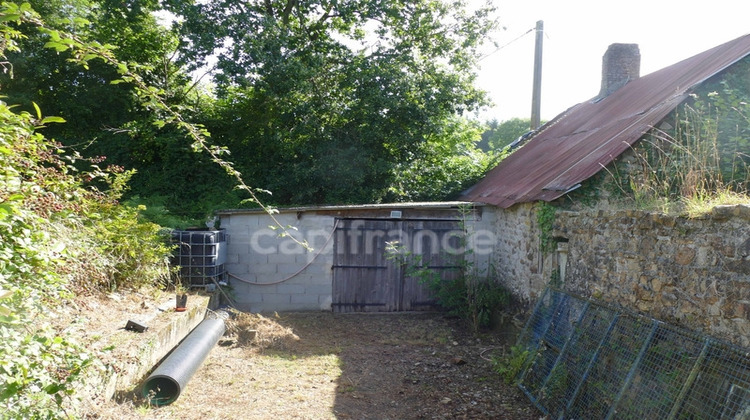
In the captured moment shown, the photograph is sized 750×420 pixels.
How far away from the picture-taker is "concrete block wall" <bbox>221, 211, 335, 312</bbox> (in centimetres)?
962

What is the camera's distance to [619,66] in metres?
11.9

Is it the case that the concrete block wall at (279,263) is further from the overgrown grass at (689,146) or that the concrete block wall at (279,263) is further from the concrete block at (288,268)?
the overgrown grass at (689,146)

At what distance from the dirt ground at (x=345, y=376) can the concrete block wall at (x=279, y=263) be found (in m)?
0.62

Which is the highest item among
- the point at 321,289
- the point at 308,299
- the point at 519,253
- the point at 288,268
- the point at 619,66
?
the point at 619,66

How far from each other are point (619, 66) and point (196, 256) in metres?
10.2

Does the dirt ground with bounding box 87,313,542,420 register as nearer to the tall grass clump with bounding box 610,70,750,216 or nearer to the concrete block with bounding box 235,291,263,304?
the concrete block with bounding box 235,291,263,304

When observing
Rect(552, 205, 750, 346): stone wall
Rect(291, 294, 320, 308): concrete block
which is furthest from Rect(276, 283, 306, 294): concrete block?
Rect(552, 205, 750, 346): stone wall

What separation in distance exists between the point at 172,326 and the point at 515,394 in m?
4.13

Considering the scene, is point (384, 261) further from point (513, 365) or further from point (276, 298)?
point (513, 365)

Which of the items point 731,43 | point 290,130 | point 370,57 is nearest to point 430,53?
point 370,57

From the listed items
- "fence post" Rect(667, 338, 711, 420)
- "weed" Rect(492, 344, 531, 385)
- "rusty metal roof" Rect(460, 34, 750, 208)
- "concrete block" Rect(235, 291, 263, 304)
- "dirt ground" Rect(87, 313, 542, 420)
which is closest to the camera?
"fence post" Rect(667, 338, 711, 420)

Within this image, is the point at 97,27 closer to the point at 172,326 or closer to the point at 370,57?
the point at 370,57

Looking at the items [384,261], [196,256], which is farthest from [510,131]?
[196,256]

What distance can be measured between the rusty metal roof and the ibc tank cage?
195 inches
